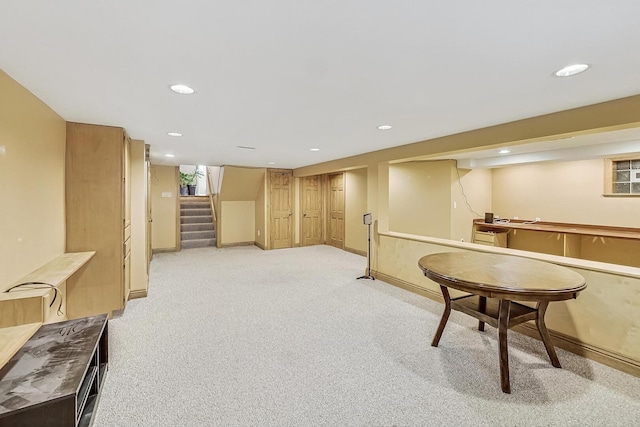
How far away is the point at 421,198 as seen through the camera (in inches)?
230

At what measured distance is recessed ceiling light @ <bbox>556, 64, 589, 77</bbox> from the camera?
1.59 meters

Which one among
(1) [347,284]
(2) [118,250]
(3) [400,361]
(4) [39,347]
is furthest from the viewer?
(1) [347,284]

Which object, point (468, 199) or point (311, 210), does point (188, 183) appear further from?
point (468, 199)

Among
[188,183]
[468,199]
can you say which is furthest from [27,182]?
[188,183]

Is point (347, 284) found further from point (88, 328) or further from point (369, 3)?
point (369, 3)

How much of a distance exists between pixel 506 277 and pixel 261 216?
6.08 metres

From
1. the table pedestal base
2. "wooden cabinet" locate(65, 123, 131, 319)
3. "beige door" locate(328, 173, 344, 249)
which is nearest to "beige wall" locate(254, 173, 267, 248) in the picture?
"beige door" locate(328, 173, 344, 249)

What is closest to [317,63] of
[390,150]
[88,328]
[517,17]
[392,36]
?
[392,36]

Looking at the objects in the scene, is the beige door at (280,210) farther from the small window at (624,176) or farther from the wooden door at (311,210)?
the small window at (624,176)

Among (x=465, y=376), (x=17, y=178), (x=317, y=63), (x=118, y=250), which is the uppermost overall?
(x=317, y=63)

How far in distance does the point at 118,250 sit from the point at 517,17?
382 cm

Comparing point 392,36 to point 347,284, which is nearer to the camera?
point 392,36

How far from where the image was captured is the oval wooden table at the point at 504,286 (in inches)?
73.0

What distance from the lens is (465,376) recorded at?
6.81 ft
